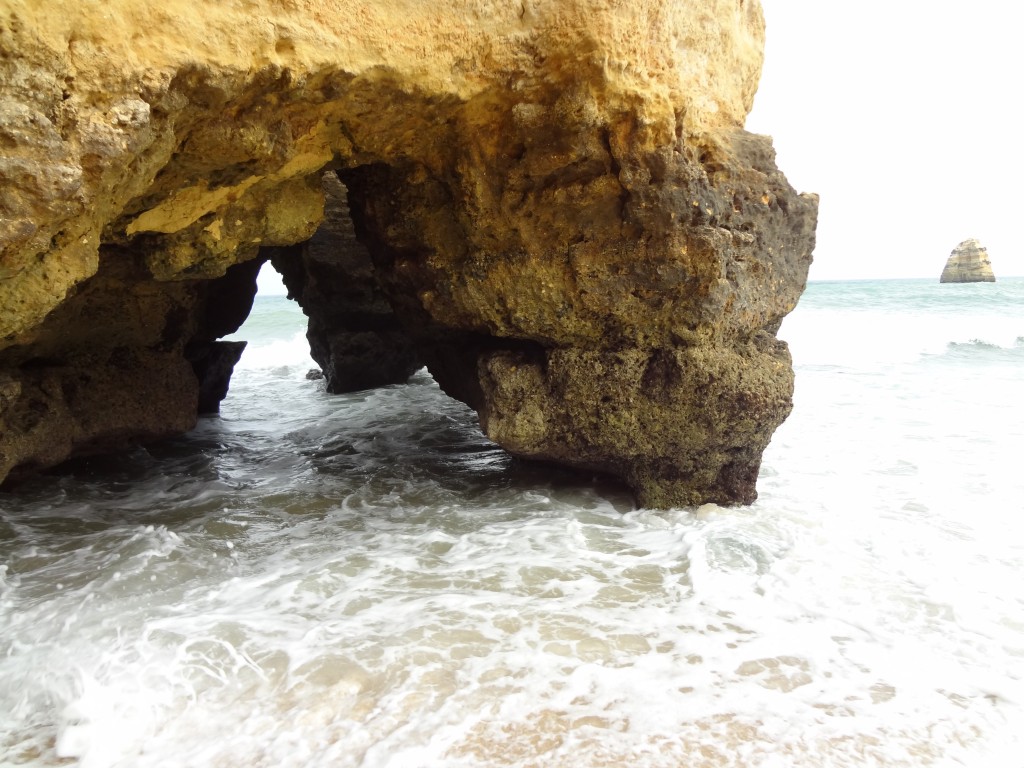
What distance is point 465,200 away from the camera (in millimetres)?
3967

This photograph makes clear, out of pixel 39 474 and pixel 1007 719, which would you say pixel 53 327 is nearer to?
pixel 39 474

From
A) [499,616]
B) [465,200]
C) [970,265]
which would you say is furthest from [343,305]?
[970,265]

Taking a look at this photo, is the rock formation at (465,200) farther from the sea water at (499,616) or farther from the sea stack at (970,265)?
the sea stack at (970,265)

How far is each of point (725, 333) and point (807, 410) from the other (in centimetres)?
471

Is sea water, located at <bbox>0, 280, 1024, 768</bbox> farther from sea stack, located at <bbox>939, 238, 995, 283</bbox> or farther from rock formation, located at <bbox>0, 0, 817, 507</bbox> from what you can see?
sea stack, located at <bbox>939, 238, 995, 283</bbox>

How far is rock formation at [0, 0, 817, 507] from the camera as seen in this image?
2.55 metres

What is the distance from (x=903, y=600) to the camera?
328 cm

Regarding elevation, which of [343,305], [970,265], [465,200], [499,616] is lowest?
[499,616]

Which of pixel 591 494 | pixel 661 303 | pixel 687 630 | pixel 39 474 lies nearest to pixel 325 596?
pixel 687 630

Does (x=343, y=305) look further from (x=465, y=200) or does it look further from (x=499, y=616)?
(x=499, y=616)

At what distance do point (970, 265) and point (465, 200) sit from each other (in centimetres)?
3727

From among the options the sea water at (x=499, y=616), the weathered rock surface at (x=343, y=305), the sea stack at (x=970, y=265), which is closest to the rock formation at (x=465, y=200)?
the sea water at (x=499, y=616)

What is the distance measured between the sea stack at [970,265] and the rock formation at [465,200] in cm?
3555

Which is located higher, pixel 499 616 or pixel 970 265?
pixel 970 265
